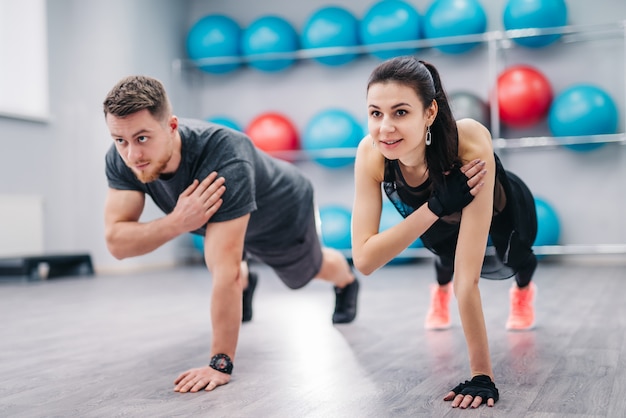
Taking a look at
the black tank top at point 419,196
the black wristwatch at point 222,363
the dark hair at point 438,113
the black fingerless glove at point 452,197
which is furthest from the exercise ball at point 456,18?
the black wristwatch at point 222,363

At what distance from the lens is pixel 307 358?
90.9 inches

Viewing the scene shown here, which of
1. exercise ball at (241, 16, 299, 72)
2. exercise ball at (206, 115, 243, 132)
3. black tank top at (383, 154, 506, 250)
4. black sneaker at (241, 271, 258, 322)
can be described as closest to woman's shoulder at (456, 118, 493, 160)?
black tank top at (383, 154, 506, 250)

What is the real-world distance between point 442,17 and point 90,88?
2.91 metres

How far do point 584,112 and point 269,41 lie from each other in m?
2.67

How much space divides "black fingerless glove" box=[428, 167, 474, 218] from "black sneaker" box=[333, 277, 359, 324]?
134cm

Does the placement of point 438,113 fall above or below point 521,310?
above

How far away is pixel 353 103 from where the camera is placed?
6605 mm

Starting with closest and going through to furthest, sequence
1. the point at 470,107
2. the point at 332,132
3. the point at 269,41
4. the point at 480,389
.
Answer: the point at 480,389
the point at 470,107
the point at 332,132
the point at 269,41

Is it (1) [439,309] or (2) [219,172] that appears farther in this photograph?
(1) [439,309]

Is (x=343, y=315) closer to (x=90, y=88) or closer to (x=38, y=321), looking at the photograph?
(x=38, y=321)

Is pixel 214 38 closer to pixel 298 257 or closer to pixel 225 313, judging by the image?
pixel 298 257

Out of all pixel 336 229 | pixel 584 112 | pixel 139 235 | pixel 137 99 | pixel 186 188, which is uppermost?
pixel 137 99

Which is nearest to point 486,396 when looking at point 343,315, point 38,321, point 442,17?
point 343,315

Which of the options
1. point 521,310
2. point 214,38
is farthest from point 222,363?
point 214,38
